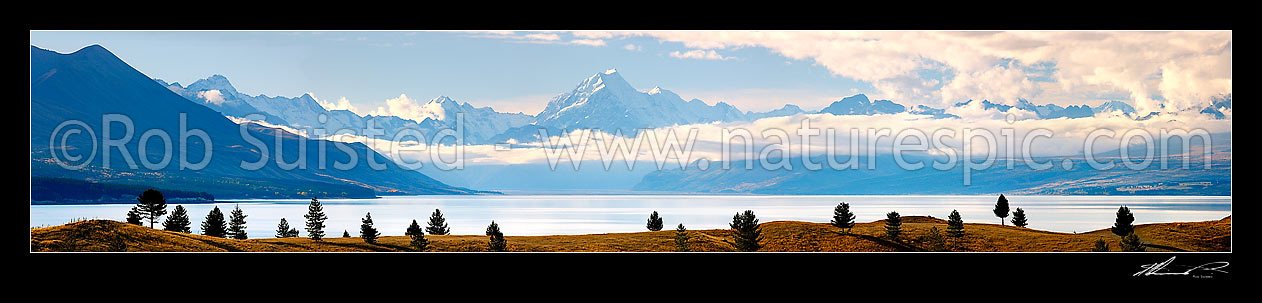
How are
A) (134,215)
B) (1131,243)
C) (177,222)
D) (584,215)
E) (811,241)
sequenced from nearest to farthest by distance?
(134,215) → (1131,243) → (177,222) → (811,241) → (584,215)

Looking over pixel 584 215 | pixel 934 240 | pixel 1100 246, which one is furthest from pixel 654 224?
pixel 584 215

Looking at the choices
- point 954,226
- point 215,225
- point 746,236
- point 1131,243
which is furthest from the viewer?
point 954,226

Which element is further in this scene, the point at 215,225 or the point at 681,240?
the point at 215,225

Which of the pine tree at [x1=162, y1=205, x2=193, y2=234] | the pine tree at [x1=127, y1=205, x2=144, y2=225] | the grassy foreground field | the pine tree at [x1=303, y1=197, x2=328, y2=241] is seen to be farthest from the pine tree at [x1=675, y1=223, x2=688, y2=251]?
the pine tree at [x1=127, y1=205, x2=144, y2=225]

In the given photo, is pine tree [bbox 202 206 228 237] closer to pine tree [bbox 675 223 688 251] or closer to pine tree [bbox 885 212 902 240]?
pine tree [bbox 675 223 688 251]

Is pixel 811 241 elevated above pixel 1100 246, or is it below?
below

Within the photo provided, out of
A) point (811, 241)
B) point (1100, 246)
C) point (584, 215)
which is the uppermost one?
point (1100, 246)

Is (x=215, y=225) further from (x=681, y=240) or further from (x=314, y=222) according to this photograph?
(x=681, y=240)

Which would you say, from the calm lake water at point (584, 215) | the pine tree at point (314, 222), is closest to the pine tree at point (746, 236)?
the calm lake water at point (584, 215)
